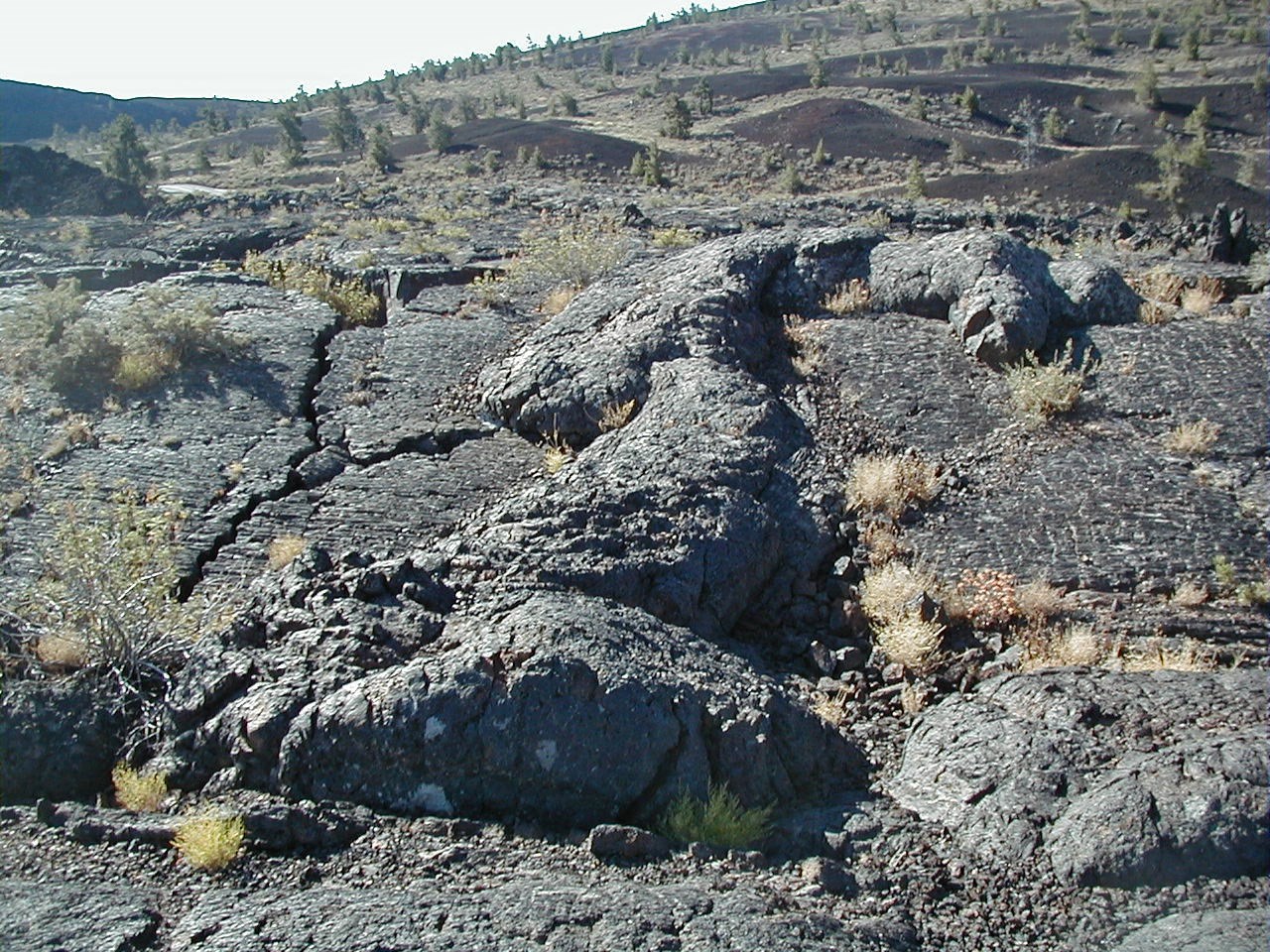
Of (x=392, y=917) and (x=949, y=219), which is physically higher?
(x=949, y=219)

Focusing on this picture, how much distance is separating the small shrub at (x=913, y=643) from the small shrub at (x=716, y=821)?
1.53 meters

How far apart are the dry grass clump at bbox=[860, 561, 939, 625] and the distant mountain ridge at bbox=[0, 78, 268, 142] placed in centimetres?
7129

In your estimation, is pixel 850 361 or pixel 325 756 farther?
pixel 850 361

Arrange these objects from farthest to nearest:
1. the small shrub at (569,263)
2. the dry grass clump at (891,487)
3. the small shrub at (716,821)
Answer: the small shrub at (569,263) → the dry grass clump at (891,487) → the small shrub at (716,821)

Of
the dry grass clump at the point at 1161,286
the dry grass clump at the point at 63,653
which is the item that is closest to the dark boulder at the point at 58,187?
the dry grass clump at the point at 63,653

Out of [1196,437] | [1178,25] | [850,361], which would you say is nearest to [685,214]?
[850,361]

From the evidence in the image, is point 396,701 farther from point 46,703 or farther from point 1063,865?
point 1063,865

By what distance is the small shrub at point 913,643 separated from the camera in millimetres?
5488

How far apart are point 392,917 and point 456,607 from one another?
1.95 meters

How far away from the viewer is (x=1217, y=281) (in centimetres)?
986

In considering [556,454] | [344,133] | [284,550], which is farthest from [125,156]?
[284,550]

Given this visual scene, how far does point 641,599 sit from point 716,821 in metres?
1.67

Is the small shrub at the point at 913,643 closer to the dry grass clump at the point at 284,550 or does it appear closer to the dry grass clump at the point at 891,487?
the dry grass clump at the point at 891,487

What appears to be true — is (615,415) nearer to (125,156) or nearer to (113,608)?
(113,608)
